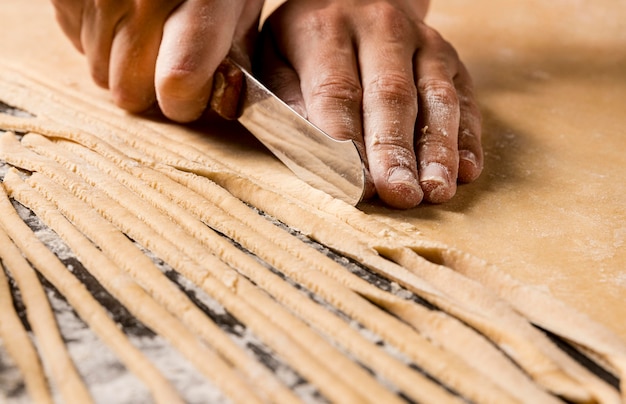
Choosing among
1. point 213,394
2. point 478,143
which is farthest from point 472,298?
point 478,143

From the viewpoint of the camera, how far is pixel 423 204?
3.86 ft

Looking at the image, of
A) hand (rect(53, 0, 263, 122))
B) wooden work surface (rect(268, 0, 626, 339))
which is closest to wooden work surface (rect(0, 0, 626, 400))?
wooden work surface (rect(268, 0, 626, 339))

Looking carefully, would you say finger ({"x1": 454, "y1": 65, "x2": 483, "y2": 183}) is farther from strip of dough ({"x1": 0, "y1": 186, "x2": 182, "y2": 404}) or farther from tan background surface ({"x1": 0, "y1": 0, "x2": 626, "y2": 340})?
strip of dough ({"x1": 0, "y1": 186, "x2": 182, "y2": 404})

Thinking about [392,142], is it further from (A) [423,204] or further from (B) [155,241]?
(B) [155,241]

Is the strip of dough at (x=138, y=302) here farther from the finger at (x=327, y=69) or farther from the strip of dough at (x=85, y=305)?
the finger at (x=327, y=69)

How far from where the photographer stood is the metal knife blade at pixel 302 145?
1.12m

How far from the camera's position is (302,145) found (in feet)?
3.92

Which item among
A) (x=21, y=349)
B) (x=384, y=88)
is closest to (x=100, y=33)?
A: (x=384, y=88)

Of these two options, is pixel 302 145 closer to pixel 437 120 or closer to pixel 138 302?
pixel 437 120

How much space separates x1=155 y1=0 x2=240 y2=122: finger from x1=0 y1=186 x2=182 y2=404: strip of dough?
370 millimetres

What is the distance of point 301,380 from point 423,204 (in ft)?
1.60

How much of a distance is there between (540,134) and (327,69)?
48cm

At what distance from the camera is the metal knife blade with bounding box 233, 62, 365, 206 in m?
1.12

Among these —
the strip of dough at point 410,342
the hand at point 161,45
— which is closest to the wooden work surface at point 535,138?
the hand at point 161,45
